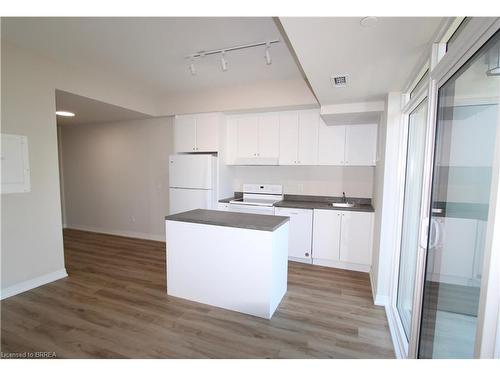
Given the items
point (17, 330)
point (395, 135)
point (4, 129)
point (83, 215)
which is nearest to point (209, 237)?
point (17, 330)

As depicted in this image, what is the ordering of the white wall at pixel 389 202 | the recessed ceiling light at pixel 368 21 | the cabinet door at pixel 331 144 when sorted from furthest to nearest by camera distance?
the cabinet door at pixel 331 144, the white wall at pixel 389 202, the recessed ceiling light at pixel 368 21

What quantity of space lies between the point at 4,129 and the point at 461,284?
13.2ft

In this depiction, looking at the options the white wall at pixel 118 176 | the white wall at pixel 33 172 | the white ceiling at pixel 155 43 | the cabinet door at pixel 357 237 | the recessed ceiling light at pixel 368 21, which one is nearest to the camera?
the recessed ceiling light at pixel 368 21

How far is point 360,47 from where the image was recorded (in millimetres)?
1546

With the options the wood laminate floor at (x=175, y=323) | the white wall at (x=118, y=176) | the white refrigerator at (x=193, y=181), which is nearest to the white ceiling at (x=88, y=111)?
the white wall at (x=118, y=176)

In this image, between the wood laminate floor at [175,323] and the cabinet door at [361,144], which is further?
the cabinet door at [361,144]

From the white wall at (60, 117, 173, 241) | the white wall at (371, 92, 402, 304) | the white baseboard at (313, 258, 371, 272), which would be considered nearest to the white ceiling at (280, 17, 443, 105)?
the white wall at (371, 92, 402, 304)

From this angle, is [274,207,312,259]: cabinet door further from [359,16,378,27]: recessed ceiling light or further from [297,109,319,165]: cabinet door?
[359,16,378,27]: recessed ceiling light

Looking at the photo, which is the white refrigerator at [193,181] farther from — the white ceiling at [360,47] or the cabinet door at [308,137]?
the white ceiling at [360,47]

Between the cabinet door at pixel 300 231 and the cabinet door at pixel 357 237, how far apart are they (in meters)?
0.46

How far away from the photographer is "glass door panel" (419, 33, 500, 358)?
1.03 metres

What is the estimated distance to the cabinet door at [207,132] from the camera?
396 centimetres

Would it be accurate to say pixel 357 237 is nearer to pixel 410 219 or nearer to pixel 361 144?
pixel 410 219

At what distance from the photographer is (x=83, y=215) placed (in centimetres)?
536
